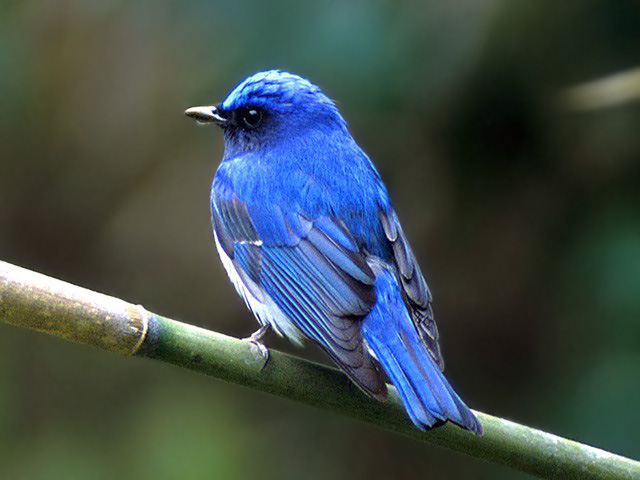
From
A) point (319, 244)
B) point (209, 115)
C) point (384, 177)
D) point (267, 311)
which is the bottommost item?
point (267, 311)

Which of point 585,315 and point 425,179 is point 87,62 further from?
point 585,315

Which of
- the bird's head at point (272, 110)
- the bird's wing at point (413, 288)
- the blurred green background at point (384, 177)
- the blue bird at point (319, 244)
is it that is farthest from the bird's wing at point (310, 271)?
the blurred green background at point (384, 177)

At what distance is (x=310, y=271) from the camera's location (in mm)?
2973

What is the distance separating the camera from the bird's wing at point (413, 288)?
2.86 metres

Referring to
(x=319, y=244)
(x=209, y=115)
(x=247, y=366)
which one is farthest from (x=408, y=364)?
(x=209, y=115)

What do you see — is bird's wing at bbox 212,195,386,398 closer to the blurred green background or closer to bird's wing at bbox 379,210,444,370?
bird's wing at bbox 379,210,444,370

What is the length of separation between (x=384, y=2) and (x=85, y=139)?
184cm

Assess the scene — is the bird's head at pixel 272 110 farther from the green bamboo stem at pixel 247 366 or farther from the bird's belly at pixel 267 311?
the green bamboo stem at pixel 247 366

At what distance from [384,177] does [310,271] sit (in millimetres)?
1726

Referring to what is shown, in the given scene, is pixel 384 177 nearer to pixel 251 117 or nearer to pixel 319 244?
pixel 251 117

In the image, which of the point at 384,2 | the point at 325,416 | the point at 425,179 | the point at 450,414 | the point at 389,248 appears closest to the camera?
the point at 450,414

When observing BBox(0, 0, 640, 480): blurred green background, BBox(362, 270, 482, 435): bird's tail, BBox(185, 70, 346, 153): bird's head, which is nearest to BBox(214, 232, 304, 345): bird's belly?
BBox(362, 270, 482, 435): bird's tail

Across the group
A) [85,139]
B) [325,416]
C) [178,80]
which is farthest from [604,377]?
[85,139]

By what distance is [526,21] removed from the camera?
443 cm
